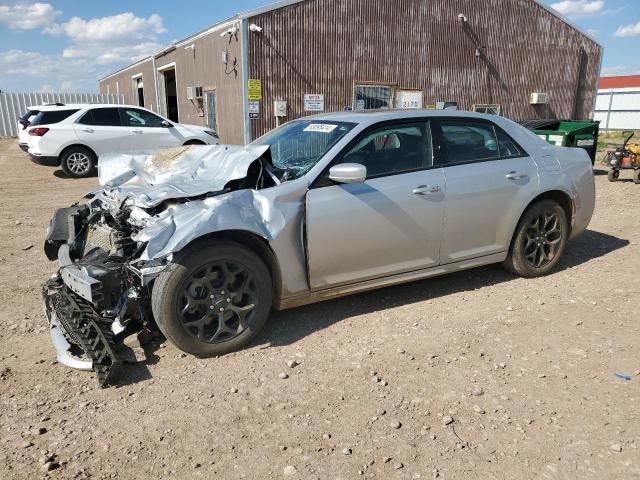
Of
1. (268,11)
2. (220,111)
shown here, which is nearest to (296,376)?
(268,11)

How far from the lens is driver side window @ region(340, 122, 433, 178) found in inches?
156

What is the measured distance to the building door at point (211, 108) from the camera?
15609mm

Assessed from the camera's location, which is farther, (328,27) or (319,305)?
(328,27)

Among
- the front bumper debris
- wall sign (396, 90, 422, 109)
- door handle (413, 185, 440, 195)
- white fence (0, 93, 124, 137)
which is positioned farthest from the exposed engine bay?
white fence (0, 93, 124, 137)

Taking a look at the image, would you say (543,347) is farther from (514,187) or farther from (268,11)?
(268,11)

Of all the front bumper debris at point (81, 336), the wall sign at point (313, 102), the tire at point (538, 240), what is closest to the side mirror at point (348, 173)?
the front bumper debris at point (81, 336)

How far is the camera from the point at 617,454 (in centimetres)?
253

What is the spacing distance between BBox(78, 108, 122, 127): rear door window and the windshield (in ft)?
28.0

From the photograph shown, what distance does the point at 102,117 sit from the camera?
11.8 metres

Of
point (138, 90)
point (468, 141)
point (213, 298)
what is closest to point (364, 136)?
→ point (468, 141)

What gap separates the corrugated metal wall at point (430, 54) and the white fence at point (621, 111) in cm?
2149

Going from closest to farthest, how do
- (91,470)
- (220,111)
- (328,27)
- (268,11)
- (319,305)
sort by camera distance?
(91,470) → (319,305) → (268,11) → (328,27) → (220,111)

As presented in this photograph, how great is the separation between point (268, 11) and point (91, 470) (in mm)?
12803

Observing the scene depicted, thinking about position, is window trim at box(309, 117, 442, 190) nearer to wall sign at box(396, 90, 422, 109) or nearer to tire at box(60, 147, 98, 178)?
tire at box(60, 147, 98, 178)
